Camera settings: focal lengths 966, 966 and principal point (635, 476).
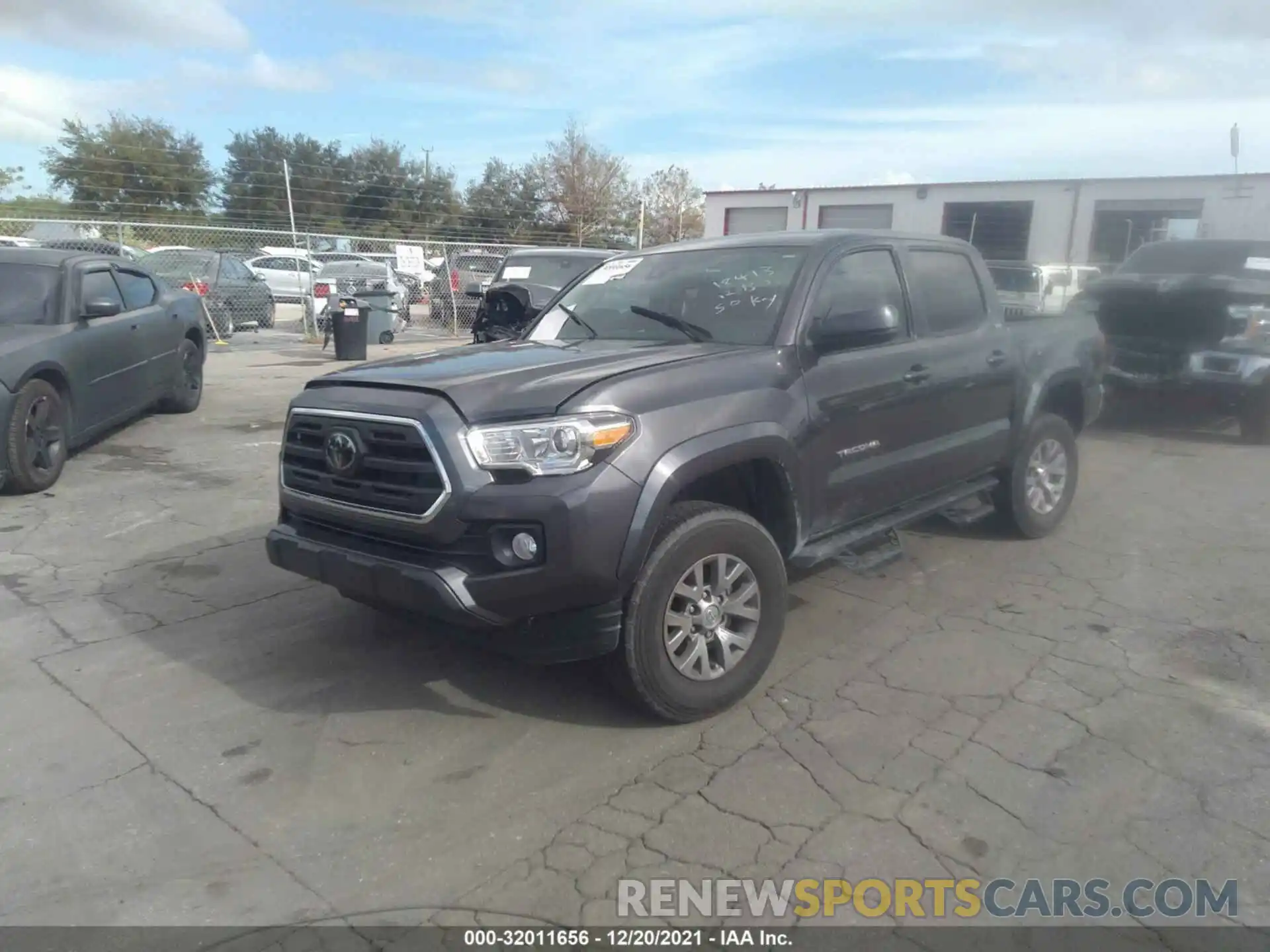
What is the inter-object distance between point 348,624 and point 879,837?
2.78m

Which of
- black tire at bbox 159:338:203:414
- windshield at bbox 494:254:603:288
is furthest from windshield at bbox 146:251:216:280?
black tire at bbox 159:338:203:414

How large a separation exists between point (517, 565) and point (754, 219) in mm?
28917

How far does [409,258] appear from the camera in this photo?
19.3 metres

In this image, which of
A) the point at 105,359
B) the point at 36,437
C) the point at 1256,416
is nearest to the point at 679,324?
the point at 36,437

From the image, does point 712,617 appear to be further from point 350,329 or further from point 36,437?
point 350,329

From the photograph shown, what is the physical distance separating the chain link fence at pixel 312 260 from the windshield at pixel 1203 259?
944 cm

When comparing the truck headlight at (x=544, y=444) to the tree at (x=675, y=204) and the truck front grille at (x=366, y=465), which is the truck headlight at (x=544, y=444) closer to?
the truck front grille at (x=366, y=465)

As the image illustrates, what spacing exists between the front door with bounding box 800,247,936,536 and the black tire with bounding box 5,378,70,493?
5.46 metres

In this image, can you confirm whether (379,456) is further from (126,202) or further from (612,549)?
(126,202)

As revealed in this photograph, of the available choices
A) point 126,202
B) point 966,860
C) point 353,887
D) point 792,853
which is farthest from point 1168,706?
point 126,202

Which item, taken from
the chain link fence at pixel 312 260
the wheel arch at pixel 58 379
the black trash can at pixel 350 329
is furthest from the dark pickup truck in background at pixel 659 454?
the chain link fence at pixel 312 260

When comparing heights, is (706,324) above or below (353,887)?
above

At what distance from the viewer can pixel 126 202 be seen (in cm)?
3597

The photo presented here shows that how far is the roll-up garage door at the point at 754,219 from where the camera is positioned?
2956cm
